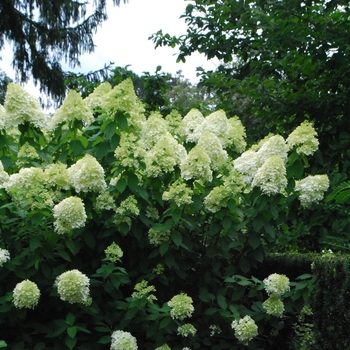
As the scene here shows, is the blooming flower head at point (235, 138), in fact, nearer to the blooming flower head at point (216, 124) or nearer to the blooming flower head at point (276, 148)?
the blooming flower head at point (216, 124)

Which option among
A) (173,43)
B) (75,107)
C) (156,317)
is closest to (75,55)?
(173,43)

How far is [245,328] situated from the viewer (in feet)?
13.4

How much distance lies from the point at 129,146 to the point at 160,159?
9.8 inches

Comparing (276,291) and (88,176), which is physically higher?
(88,176)

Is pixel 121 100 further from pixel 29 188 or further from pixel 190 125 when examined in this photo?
pixel 190 125

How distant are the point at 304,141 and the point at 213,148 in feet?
2.33

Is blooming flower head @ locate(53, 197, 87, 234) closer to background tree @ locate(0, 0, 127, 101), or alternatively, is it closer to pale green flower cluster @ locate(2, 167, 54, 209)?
pale green flower cluster @ locate(2, 167, 54, 209)

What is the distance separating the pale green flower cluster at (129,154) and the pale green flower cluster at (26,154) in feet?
2.72

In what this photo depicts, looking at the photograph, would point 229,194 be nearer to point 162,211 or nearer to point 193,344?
point 162,211

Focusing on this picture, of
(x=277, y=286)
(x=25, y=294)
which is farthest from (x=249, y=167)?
(x=25, y=294)

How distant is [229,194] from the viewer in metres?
4.23

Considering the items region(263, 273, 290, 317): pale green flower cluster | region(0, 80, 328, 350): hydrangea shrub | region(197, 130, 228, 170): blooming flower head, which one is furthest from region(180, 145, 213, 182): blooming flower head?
region(263, 273, 290, 317): pale green flower cluster

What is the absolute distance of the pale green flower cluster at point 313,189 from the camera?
4.23 metres

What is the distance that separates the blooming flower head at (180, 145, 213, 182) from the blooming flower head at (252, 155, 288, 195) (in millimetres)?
403
